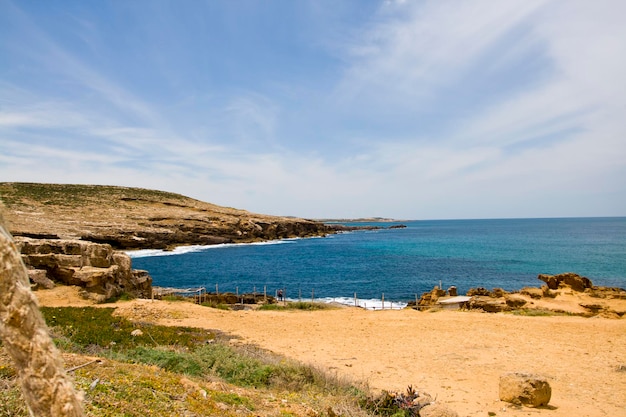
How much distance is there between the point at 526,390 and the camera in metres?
9.50

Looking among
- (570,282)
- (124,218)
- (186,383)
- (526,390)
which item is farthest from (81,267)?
(124,218)

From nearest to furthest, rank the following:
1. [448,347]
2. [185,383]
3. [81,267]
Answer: [185,383] < [448,347] < [81,267]

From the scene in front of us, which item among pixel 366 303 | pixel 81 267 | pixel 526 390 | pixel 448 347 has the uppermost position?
pixel 81 267

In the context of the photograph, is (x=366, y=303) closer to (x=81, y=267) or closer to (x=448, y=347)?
(x=448, y=347)

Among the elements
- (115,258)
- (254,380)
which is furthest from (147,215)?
(254,380)

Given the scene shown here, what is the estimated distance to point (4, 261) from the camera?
9.32 feet

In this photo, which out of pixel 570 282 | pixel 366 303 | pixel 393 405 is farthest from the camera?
pixel 366 303

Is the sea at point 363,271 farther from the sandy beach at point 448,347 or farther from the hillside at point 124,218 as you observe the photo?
the sandy beach at point 448,347

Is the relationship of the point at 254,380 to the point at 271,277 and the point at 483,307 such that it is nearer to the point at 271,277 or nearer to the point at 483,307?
the point at 483,307

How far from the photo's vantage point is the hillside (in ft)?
220

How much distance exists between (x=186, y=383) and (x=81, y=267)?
18822 millimetres

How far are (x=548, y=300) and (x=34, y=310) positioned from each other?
3169 cm

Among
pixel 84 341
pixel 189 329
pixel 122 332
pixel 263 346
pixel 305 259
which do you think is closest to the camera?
pixel 84 341

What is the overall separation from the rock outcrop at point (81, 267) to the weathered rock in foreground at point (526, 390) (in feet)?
65.4
